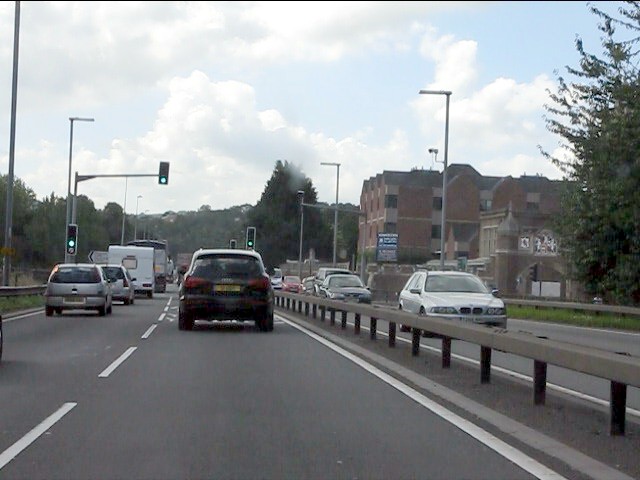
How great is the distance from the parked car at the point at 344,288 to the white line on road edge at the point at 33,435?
26.7 meters

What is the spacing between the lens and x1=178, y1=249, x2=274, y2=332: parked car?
77.6 feet

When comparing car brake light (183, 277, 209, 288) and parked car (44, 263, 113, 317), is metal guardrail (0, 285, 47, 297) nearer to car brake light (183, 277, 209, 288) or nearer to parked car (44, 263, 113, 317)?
parked car (44, 263, 113, 317)

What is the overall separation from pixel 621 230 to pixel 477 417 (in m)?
28.1

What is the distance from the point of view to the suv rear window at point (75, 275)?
99.9ft

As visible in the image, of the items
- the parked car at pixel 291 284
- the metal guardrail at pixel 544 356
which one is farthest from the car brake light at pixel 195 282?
the parked car at pixel 291 284

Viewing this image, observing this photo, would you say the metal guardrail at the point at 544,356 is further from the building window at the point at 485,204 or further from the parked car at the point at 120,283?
the building window at the point at 485,204

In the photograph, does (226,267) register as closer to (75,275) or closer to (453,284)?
(453,284)

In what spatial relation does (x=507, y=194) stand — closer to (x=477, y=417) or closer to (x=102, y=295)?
(x=102, y=295)

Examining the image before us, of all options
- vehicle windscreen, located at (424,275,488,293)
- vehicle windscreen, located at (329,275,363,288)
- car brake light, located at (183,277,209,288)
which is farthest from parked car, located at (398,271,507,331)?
vehicle windscreen, located at (329,275,363,288)

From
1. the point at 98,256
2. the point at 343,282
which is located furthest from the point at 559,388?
the point at 98,256

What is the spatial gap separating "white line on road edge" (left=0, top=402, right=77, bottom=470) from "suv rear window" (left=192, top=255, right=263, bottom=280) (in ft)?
40.9

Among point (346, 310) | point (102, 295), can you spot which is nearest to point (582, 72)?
point (346, 310)

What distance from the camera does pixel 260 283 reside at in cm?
2398

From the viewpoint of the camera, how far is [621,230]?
37.3 meters
